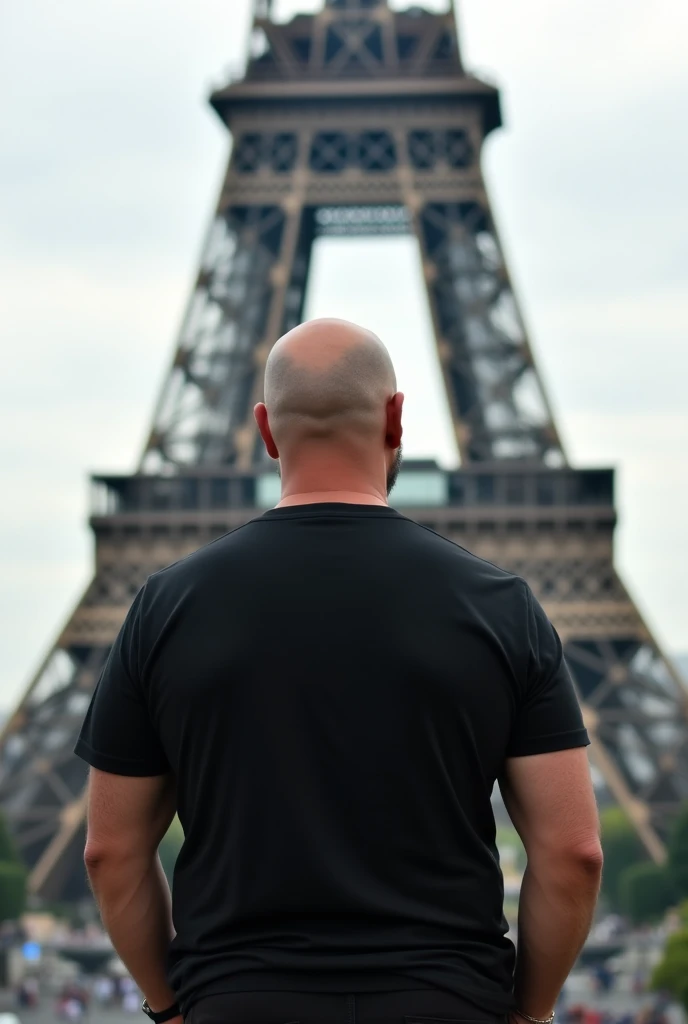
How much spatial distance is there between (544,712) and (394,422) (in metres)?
0.69

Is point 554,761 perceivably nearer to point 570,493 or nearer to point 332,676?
point 332,676

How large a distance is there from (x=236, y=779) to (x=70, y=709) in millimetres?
38307

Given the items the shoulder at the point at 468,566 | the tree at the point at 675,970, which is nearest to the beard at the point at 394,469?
the shoulder at the point at 468,566

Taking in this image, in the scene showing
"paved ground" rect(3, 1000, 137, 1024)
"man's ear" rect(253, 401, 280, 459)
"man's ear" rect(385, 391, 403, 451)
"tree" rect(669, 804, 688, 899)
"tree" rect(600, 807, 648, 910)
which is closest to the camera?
"man's ear" rect(385, 391, 403, 451)

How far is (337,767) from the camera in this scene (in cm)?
352

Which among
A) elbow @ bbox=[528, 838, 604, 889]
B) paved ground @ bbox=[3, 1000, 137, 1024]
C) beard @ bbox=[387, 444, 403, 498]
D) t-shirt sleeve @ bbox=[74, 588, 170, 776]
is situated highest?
beard @ bbox=[387, 444, 403, 498]

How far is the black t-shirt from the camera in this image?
350cm

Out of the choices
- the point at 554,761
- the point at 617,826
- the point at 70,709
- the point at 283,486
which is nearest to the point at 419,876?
the point at 554,761

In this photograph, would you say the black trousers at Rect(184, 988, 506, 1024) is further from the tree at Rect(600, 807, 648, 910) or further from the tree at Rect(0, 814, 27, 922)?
the tree at Rect(600, 807, 648, 910)

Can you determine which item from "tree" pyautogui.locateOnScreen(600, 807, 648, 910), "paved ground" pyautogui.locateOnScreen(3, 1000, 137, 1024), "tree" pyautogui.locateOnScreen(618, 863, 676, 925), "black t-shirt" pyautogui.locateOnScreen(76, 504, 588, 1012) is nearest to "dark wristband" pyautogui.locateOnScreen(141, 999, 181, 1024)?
"black t-shirt" pyautogui.locateOnScreen(76, 504, 588, 1012)

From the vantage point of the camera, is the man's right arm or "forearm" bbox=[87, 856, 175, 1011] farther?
"forearm" bbox=[87, 856, 175, 1011]

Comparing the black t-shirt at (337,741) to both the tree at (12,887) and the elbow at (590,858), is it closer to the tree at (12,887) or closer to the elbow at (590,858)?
the elbow at (590,858)

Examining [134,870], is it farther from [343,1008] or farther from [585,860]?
[585,860]

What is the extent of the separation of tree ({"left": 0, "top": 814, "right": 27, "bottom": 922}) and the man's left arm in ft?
125
